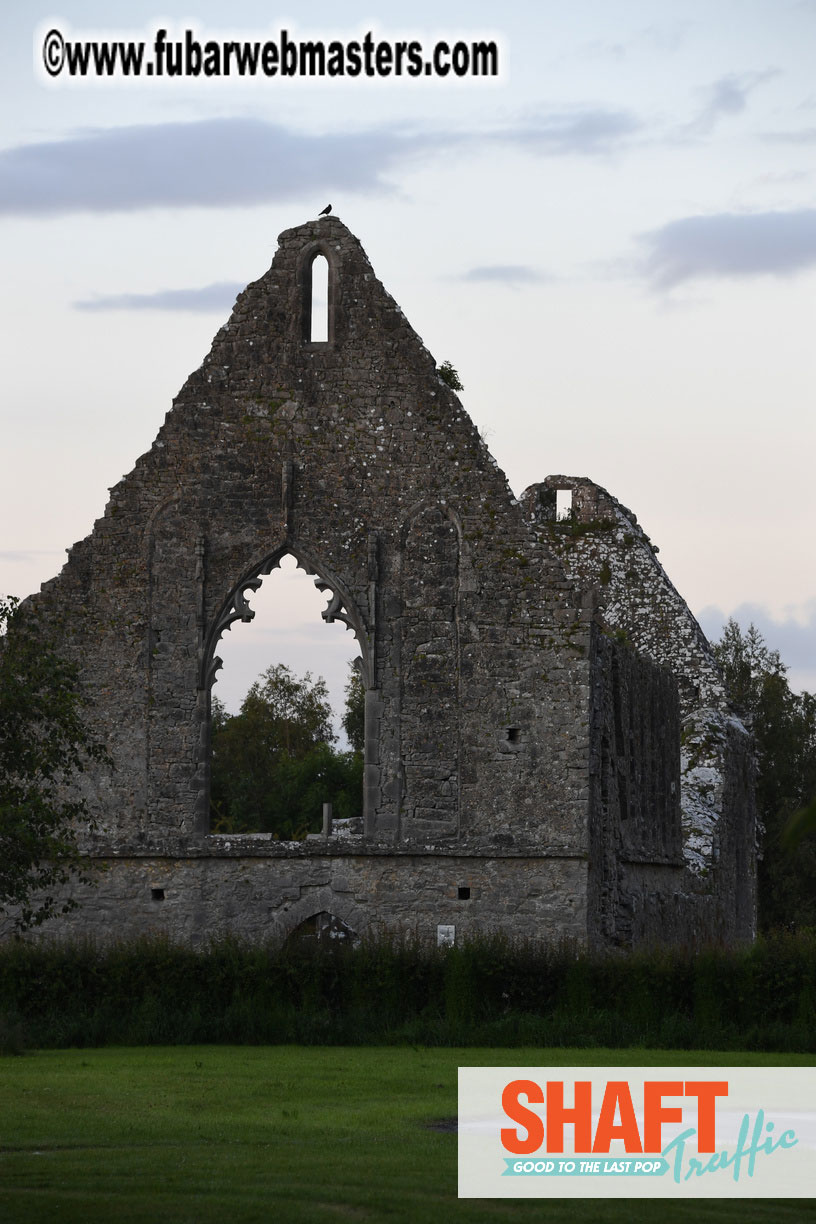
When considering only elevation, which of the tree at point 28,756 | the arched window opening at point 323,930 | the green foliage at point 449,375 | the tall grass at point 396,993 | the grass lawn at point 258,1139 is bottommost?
the grass lawn at point 258,1139

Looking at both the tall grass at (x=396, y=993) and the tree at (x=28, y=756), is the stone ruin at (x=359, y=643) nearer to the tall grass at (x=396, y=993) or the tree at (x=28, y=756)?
the tall grass at (x=396, y=993)

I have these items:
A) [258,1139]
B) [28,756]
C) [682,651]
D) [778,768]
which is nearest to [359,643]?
[28,756]

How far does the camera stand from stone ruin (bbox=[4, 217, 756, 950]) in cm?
2241

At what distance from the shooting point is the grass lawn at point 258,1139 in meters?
10.8

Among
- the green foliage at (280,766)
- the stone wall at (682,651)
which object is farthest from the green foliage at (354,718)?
the stone wall at (682,651)

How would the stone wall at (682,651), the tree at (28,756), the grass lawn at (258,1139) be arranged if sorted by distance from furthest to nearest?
the stone wall at (682,651), the tree at (28,756), the grass lawn at (258,1139)

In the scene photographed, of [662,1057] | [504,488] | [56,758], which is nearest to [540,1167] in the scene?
[662,1057]

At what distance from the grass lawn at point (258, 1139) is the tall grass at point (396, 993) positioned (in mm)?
643

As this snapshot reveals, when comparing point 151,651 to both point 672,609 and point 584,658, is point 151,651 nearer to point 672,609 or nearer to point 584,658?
point 584,658

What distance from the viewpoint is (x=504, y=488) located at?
Answer: 76.2 ft

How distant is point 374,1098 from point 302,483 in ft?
30.5

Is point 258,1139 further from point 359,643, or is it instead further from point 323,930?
point 359,643

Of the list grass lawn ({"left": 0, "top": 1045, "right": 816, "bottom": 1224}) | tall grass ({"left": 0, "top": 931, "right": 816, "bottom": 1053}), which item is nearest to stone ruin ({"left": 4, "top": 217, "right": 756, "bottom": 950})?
tall grass ({"left": 0, "top": 931, "right": 816, "bottom": 1053})

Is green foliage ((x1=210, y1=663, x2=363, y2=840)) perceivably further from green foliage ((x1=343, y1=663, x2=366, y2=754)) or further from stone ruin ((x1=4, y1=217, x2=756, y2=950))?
stone ruin ((x1=4, y1=217, x2=756, y2=950))
